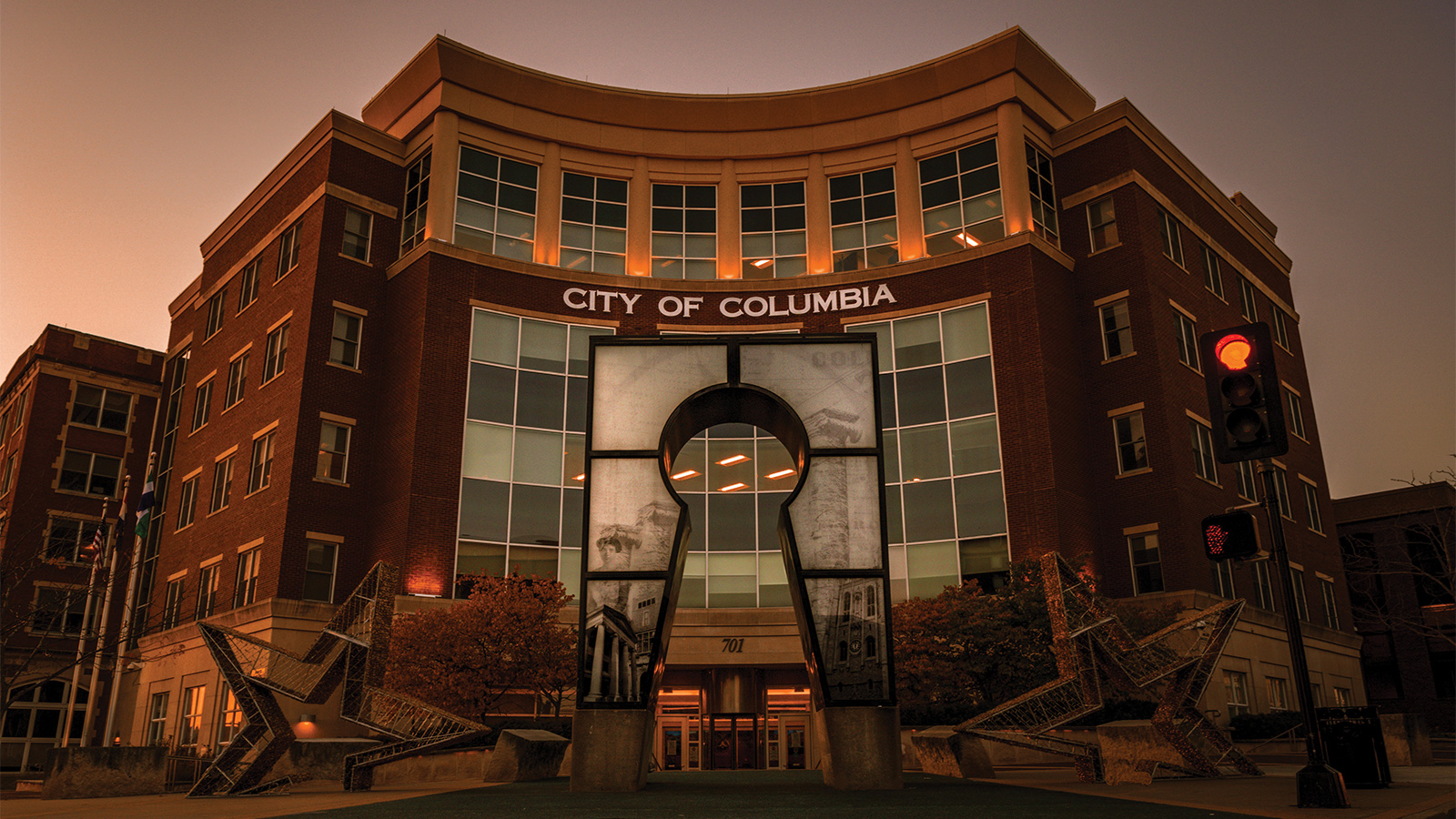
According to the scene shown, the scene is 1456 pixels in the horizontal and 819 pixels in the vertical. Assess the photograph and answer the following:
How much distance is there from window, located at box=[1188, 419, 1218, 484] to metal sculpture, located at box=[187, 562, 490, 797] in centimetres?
3112

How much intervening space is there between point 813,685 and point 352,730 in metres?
23.5

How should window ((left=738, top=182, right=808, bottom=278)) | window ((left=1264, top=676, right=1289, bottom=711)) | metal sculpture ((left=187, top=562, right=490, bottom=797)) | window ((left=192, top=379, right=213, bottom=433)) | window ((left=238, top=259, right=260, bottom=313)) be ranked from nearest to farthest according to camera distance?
metal sculpture ((left=187, top=562, right=490, bottom=797)) < window ((left=1264, top=676, right=1289, bottom=711)) < window ((left=738, top=182, right=808, bottom=278)) < window ((left=238, top=259, right=260, bottom=313)) < window ((left=192, top=379, right=213, bottom=433))

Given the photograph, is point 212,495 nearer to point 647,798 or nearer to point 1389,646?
point 647,798

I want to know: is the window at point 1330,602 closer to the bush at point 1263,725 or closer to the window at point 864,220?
the bush at point 1263,725

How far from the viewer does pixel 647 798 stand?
1334 cm

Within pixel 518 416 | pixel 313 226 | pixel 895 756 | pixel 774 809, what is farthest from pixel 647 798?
pixel 313 226

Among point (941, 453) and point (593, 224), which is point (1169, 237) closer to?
point (941, 453)

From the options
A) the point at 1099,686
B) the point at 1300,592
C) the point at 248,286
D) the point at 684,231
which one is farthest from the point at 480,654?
the point at 1300,592

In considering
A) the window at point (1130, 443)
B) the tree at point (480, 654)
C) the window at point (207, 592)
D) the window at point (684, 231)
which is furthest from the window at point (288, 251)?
the window at point (1130, 443)

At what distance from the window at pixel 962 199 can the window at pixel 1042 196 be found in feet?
4.97

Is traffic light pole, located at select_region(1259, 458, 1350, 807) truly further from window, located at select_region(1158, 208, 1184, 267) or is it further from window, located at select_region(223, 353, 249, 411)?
window, located at select_region(223, 353, 249, 411)

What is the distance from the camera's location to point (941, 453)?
3919 centimetres

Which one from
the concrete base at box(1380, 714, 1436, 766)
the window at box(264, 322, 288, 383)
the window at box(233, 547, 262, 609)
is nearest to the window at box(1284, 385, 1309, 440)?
the concrete base at box(1380, 714, 1436, 766)

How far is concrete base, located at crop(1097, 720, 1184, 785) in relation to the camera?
16.0m
